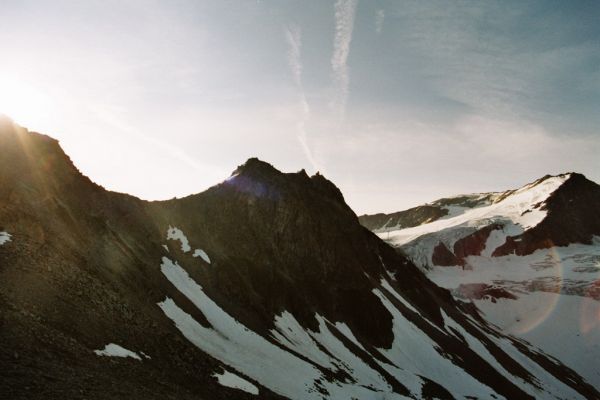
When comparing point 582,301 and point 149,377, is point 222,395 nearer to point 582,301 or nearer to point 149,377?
point 149,377

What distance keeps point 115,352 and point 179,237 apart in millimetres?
35961

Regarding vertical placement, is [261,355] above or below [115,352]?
above

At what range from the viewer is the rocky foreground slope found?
72.2 feet

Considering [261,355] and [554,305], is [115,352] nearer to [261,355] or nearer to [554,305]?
[261,355]

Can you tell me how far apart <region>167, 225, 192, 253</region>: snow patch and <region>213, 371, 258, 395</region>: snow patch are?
26577 mm

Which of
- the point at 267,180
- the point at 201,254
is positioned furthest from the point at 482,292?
the point at 201,254

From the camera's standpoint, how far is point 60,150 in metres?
44.6

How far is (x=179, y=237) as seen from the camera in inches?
2298

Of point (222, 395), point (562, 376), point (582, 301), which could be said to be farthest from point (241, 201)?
point (582, 301)

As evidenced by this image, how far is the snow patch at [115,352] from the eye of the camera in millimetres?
22133

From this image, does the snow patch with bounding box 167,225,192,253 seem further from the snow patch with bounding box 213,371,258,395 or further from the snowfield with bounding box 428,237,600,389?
the snowfield with bounding box 428,237,600,389

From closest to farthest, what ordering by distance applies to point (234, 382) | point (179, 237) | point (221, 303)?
point (234, 382) → point (221, 303) → point (179, 237)

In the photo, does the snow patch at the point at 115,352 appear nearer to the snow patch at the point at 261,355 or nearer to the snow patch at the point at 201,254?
the snow patch at the point at 261,355

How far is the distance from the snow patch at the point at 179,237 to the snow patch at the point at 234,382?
26577 millimetres
